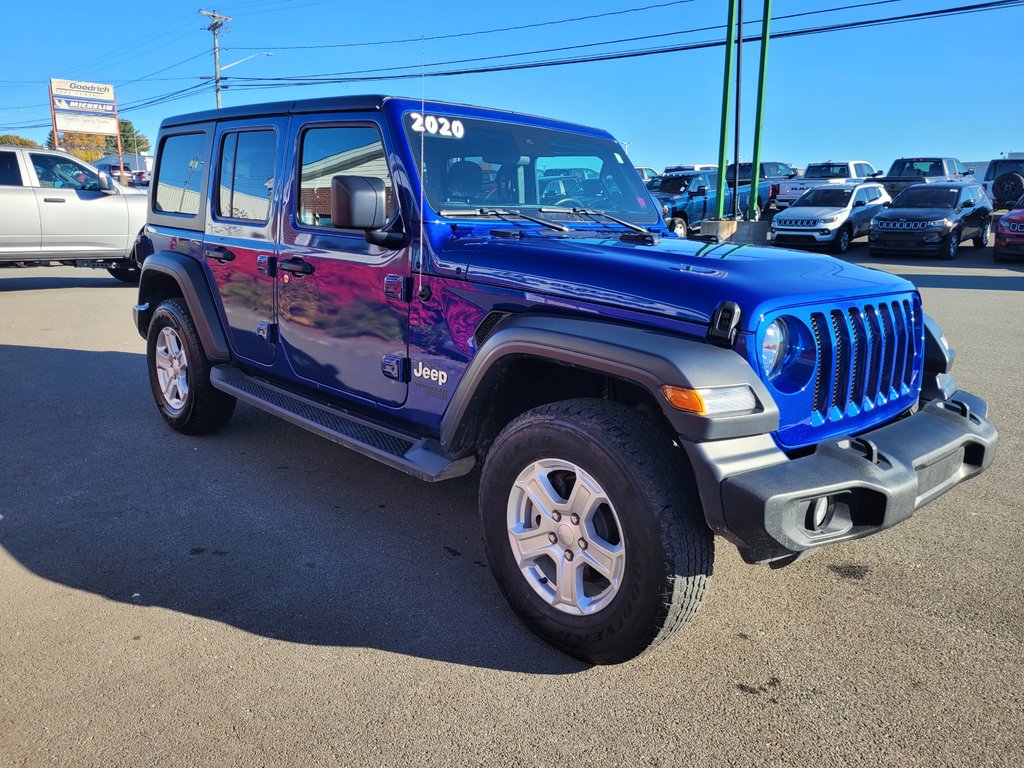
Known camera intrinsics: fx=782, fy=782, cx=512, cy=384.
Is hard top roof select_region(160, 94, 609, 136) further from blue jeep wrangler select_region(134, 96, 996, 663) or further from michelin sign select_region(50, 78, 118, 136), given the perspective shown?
michelin sign select_region(50, 78, 118, 136)

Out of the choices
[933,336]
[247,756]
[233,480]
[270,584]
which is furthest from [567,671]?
[233,480]

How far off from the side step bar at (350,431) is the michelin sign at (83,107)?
143ft

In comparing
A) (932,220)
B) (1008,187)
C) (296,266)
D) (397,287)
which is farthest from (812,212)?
(397,287)

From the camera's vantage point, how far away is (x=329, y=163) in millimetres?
3807

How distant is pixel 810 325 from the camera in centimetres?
265

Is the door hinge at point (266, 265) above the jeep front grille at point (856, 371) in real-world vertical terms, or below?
above

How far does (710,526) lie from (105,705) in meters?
2.01

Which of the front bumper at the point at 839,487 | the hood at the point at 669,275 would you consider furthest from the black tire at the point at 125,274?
the front bumper at the point at 839,487

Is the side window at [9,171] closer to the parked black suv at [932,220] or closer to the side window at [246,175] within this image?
the side window at [246,175]

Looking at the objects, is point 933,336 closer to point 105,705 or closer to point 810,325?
point 810,325

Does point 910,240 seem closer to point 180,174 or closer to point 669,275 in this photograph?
point 180,174

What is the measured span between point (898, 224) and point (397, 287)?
16.1 m

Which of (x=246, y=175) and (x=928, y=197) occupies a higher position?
(x=928, y=197)

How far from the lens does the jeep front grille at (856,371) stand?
264cm
